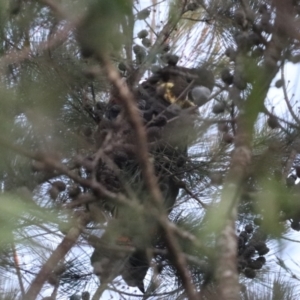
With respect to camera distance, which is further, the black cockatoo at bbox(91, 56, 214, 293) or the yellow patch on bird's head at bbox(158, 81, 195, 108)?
the yellow patch on bird's head at bbox(158, 81, 195, 108)

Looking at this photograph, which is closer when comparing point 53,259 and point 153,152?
point 53,259

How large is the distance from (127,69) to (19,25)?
219 mm

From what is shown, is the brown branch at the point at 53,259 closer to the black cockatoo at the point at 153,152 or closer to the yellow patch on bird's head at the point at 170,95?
the black cockatoo at the point at 153,152

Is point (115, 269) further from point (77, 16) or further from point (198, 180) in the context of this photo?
point (77, 16)

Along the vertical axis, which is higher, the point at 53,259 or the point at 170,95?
the point at 170,95

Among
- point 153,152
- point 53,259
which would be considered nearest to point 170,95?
point 153,152

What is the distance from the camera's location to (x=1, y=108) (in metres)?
0.94

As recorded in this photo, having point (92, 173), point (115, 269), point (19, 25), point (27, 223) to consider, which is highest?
point (19, 25)

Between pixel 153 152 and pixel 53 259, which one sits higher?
A: pixel 153 152

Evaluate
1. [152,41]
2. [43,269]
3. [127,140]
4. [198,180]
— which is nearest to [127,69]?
[127,140]

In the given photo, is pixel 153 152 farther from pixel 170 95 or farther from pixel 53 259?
pixel 53 259

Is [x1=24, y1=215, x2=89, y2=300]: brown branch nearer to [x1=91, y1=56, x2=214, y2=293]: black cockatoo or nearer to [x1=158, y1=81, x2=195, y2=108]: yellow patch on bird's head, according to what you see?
[x1=91, y1=56, x2=214, y2=293]: black cockatoo

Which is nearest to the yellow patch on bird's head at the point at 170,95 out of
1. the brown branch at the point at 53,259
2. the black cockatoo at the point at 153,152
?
the black cockatoo at the point at 153,152

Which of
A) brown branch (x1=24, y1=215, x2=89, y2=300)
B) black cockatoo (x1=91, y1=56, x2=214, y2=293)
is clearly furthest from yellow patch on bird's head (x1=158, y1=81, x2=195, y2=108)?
brown branch (x1=24, y1=215, x2=89, y2=300)
